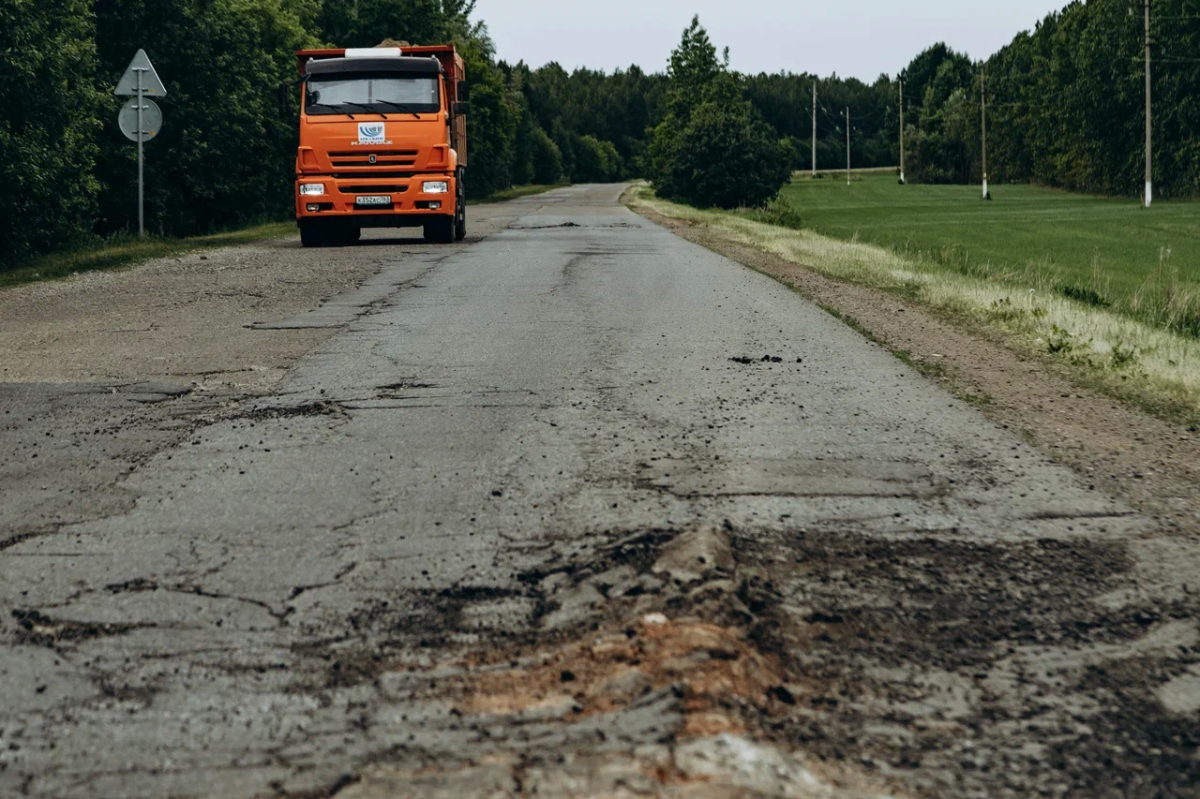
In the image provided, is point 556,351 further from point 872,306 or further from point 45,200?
point 45,200

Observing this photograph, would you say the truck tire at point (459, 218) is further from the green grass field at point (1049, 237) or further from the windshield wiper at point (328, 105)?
the green grass field at point (1049, 237)

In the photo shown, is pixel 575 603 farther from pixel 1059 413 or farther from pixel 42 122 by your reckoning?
pixel 42 122

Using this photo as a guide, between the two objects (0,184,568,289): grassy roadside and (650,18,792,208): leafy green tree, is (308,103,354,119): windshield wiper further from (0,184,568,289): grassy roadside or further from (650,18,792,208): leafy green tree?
(650,18,792,208): leafy green tree

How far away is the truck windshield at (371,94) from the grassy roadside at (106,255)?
10.4ft

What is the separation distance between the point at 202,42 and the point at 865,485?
2982 cm

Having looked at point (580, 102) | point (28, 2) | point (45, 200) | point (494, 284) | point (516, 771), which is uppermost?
point (580, 102)

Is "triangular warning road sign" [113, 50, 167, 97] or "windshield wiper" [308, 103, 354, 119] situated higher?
"triangular warning road sign" [113, 50, 167, 97]

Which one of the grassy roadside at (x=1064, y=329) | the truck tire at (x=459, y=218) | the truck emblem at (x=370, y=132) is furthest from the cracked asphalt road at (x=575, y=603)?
the truck tire at (x=459, y=218)

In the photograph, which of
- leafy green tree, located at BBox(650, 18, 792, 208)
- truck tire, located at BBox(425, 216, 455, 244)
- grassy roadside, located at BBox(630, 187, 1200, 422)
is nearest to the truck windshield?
truck tire, located at BBox(425, 216, 455, 244)

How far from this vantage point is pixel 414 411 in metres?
6.82

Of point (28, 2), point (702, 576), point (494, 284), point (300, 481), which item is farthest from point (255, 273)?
point (702, 576)

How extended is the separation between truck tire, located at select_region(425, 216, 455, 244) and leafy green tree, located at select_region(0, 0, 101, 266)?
5.67m

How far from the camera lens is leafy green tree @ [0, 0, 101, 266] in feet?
60.1

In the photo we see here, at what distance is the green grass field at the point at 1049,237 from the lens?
17.9 m
